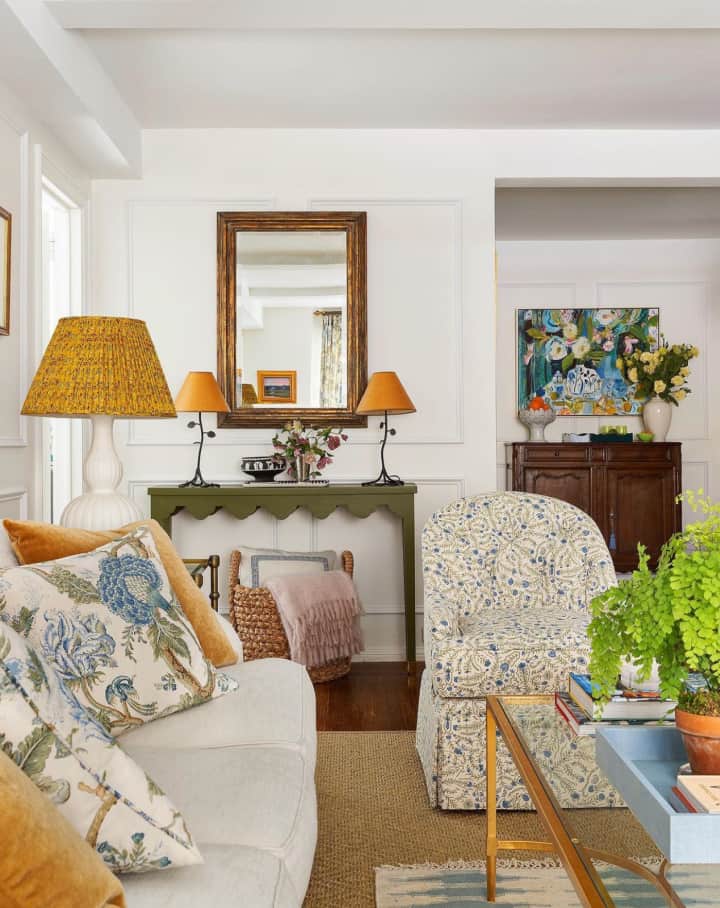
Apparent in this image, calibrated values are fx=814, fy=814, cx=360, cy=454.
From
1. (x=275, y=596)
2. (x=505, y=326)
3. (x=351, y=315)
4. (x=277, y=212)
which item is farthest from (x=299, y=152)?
(x=505, y=326)

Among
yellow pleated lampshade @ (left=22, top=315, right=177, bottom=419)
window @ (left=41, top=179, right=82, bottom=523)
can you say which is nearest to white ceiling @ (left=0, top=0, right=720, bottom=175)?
window @ (left=41, top=179, right=82, bottom=523)

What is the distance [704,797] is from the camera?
1.06 m

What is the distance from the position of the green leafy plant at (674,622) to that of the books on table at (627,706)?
0.14 metres

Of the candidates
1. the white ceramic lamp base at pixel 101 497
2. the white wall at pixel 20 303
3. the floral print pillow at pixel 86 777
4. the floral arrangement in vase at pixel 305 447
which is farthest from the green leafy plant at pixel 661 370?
the floral print pillow at pixel 86 777

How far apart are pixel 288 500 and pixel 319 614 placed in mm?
535

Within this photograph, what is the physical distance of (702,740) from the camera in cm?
115

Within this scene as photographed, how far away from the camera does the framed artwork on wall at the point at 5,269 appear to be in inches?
117

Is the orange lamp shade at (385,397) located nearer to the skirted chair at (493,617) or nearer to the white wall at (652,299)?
the skirted chair at (493,617)

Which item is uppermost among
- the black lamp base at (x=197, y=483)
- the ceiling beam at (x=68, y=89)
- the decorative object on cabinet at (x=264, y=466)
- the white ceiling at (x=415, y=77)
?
the white ceiling at (x=415, y=77)

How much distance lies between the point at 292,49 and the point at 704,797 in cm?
303

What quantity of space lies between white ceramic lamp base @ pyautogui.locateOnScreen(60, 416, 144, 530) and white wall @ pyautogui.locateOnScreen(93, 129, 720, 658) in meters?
1.32

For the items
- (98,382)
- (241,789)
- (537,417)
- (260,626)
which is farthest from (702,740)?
(537,417)

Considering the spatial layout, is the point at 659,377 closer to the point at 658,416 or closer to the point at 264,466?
the point at 658,416

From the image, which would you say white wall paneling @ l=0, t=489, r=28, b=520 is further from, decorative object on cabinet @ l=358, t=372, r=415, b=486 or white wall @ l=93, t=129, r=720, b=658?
decorative object on cabinet @ l=358, t=372, r=415, b=486
